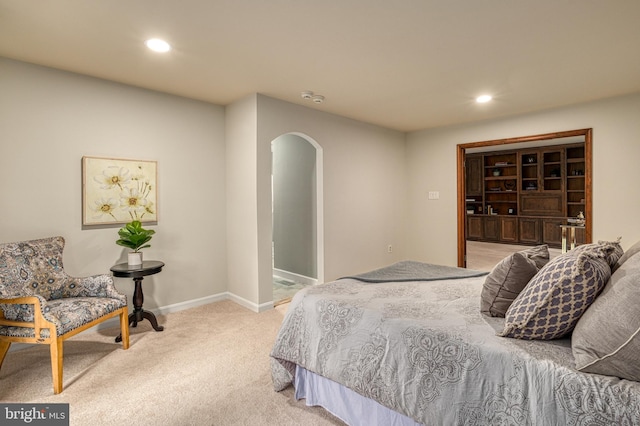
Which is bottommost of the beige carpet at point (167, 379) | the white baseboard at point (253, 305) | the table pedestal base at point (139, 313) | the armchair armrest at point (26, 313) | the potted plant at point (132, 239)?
the beige carpet at point (167, 379)

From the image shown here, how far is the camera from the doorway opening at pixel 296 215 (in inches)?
184

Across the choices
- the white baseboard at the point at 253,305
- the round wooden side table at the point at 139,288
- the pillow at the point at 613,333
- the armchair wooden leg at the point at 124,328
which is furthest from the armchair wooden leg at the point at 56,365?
the pillow at the point at 613,333

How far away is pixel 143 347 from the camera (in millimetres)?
2902

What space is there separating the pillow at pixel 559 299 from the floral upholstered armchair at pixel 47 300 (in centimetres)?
265

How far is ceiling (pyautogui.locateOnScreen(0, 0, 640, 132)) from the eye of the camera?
2.13 metres

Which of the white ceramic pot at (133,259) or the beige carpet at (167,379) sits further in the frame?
the white ceramic pot at (133,259)

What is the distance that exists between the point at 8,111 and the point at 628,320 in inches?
164

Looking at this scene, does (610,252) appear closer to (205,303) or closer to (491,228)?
(205,303)

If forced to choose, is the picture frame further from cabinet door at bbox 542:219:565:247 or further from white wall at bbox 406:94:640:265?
cabinet door at bbox 542:219:565:247

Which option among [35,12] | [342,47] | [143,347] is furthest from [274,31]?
[143,347]

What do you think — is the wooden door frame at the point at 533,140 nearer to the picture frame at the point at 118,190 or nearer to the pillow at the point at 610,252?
the pillow at the point at 610,252

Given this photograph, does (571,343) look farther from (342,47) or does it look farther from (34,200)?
(34,200)

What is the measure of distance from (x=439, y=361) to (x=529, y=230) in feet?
27.7

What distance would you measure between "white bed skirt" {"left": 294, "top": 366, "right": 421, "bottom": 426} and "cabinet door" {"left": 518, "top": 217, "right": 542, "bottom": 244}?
8.18 m
